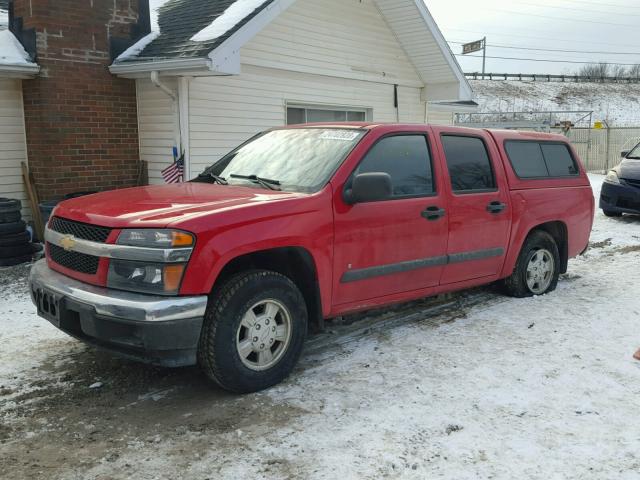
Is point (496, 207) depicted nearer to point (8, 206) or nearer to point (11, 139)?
point (8, 206)

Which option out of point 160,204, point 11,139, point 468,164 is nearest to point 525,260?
point 468,164

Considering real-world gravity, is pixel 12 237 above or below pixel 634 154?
below

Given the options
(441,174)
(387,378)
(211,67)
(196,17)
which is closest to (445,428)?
(387,378)

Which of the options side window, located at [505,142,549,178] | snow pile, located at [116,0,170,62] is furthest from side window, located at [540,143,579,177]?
snow pile, located at [116,0,170,62]

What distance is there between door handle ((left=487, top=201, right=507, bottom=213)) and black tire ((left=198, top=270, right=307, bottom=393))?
230cm

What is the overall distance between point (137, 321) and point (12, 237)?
5.06 meters

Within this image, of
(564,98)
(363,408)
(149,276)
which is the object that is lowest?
(363,408)

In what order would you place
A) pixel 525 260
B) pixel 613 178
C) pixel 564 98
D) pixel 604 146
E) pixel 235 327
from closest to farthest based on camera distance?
pixel 235 327 → pixel 525 260 → pixel 613 178 → pixel 604 146 → pixel 564 98

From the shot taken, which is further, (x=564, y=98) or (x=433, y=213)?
(x=564, y=98)

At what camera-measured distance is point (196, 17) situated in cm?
973

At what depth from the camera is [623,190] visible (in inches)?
444

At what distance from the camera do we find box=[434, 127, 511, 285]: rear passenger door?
17.0ft

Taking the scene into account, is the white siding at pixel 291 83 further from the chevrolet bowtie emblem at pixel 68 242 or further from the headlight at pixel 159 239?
the headlight at pixel 159 239

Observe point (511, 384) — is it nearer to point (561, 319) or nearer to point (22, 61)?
point (561, 319)
